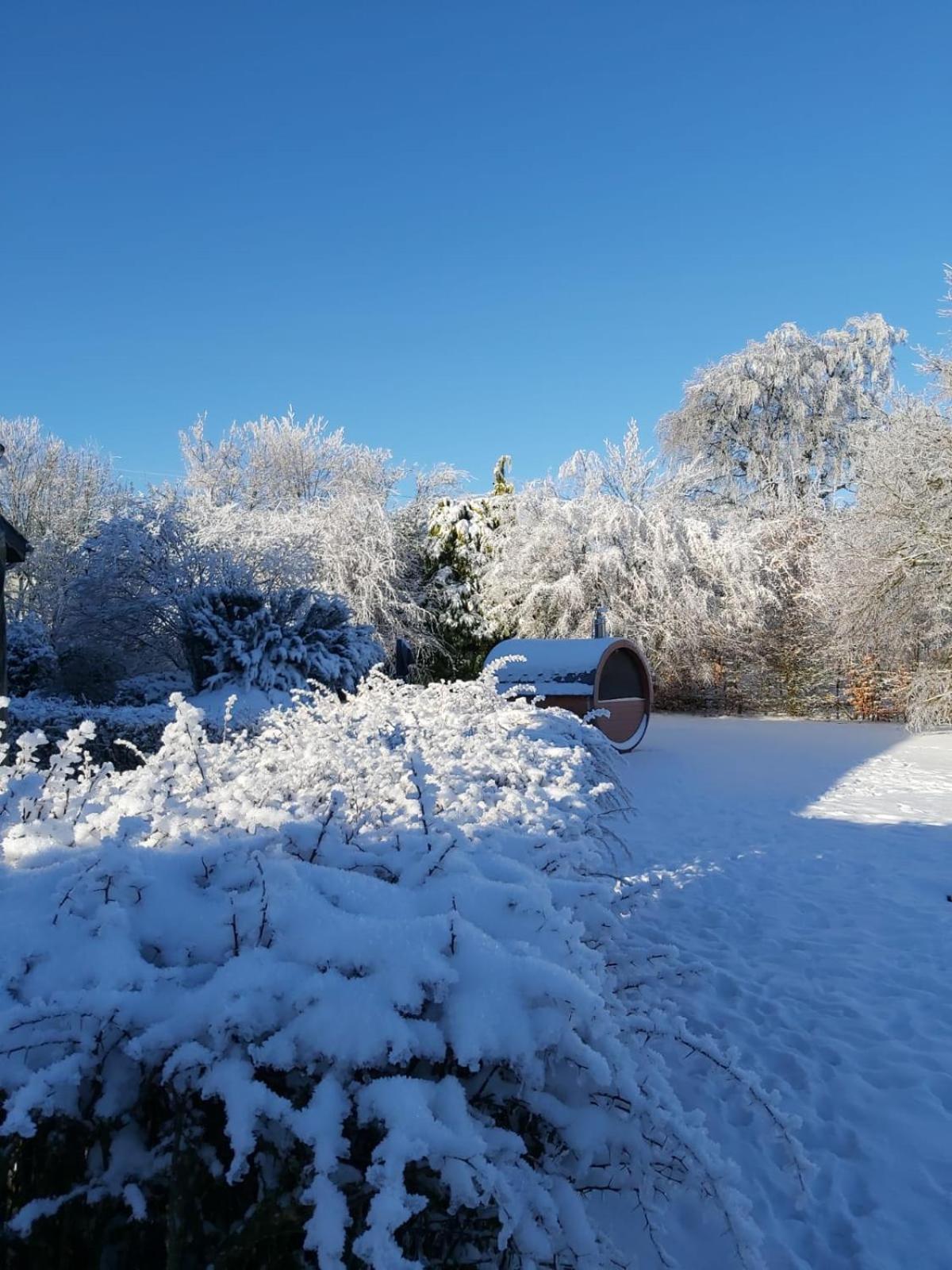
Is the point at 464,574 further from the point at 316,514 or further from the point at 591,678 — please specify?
the point at 591,678

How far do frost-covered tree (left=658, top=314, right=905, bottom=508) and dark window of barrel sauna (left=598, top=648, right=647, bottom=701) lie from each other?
1142cm

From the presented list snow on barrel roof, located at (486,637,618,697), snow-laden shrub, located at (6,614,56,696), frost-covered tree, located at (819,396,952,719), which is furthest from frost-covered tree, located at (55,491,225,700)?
frost-covered tree, located at (819,396,952,719)

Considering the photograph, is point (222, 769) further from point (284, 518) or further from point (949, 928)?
point (284, 518)

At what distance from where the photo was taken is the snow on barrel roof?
29.1ft

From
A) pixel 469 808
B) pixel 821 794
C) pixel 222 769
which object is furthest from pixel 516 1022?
pixel 821 794

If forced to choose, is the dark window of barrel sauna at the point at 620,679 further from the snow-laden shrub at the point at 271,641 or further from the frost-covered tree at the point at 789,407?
the frost-covered tree at the point at 789,407

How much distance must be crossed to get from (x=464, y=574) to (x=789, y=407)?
9266 mm

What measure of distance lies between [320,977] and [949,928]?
361 centimetres

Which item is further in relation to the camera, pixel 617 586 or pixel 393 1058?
pixel 617 586

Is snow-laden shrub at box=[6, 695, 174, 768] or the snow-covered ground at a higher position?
snow-laden shrub at box=[6, 695, 174, 768]

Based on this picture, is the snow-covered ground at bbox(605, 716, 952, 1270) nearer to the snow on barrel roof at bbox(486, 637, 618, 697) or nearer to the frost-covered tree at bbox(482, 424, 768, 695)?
the snow on barrel roof at bbox(486, 637, 618, 697)

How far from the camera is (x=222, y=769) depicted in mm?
2701

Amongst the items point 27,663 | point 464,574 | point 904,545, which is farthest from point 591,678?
point 464,574

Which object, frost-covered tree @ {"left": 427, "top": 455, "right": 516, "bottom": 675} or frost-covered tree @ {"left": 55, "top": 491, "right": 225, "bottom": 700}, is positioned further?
frost-covered tree @ {"left": 427, "top": 455, "right": 516, "bottom": 675}
